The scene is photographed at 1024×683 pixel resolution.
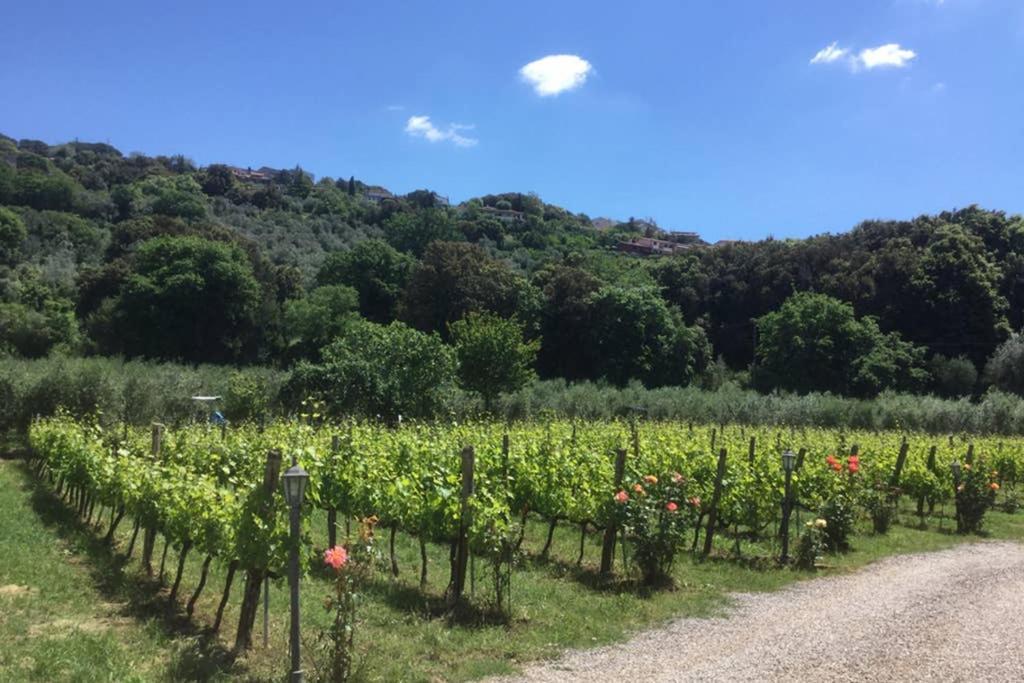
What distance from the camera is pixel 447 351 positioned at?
25859 millimetres

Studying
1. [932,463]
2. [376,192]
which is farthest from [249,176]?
[932,463]

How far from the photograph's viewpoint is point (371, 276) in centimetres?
4775

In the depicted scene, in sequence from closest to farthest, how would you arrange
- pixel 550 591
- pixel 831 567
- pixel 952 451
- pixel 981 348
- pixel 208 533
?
pixel 208 533 < pixel 550 591 < pixel 831 567 < pixel 952 451 < pixel 981 348

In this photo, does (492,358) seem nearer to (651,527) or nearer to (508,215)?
(651,527)

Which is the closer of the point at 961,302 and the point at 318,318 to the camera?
the point at 318,318

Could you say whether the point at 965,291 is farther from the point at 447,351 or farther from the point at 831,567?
the point at 831,567

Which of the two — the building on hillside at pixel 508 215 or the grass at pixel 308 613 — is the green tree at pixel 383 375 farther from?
the building on hillside at pixel 508 215

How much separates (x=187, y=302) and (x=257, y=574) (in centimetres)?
3442

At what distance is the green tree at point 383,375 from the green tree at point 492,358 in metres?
1.59

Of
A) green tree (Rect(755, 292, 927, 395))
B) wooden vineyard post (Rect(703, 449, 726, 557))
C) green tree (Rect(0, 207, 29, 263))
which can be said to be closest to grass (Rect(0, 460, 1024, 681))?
wooden vineyard post (Rect(703, 449, 726, 557))

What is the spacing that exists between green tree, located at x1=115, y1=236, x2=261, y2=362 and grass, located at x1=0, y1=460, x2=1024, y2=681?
1090 inches

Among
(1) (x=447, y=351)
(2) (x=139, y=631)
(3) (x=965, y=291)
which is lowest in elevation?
(2) (x=139, y=631)

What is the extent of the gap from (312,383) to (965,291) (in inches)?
1446

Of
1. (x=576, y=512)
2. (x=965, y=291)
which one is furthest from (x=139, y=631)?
(x=965, y=291)
